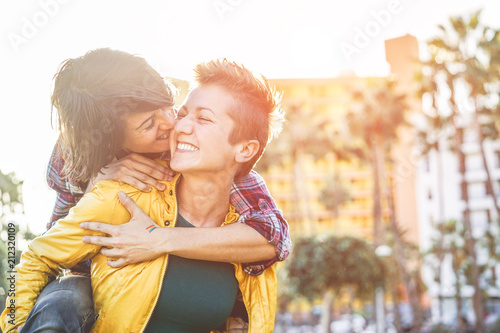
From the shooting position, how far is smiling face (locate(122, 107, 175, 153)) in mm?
2748

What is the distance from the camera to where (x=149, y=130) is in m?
2.79

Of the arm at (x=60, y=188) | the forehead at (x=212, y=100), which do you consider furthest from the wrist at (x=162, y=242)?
the forehead at (x=212, y=100)

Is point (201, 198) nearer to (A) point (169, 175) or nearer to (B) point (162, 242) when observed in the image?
(A) point (169, 175)

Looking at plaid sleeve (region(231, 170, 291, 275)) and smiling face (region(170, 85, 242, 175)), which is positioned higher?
smiling face (region(170, 85, 242, 175))

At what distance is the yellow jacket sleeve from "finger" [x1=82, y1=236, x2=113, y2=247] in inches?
1.1

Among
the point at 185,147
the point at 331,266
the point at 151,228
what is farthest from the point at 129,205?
the point at 331,266

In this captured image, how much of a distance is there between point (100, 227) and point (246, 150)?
920mm

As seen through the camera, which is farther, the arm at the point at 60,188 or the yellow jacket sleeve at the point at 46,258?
the arm at the point at 60,188

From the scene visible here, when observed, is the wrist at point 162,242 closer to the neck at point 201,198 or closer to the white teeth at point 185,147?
the neck at point 201,198

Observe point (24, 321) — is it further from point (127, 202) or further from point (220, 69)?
point (220, 69)

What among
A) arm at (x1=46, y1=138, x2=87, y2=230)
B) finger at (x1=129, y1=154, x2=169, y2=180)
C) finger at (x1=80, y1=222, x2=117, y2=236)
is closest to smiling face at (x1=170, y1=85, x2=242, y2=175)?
finger at (x1=129, y1=154, x2=169, y2=180)

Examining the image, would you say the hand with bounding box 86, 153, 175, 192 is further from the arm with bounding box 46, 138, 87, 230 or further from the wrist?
the wrist

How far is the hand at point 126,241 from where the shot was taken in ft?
8.17

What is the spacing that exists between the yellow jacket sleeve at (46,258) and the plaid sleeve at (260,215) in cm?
82
